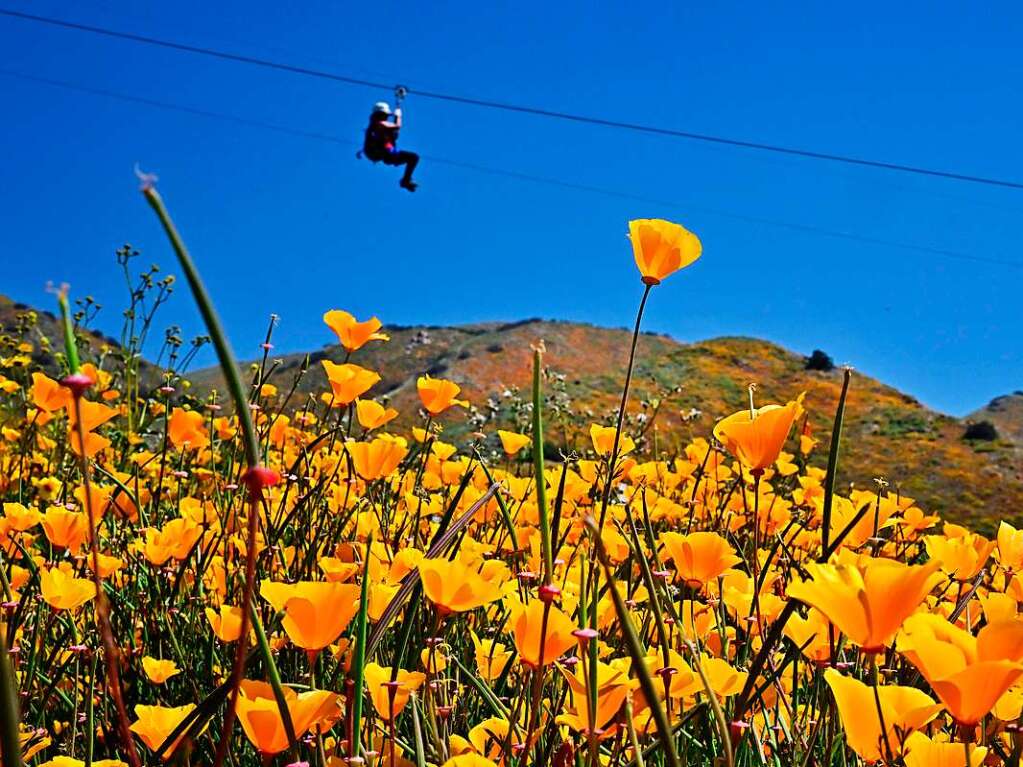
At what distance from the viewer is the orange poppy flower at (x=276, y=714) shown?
0.84 m

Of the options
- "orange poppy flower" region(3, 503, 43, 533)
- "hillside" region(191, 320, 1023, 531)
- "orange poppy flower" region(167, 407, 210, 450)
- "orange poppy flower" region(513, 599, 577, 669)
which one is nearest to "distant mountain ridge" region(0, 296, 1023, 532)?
"hillside" region(191, 320, 1023, 531)

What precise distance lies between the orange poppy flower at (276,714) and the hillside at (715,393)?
4730 mm

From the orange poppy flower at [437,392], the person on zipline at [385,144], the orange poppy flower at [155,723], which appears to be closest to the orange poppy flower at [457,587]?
the orange poppy flower at [155,723]

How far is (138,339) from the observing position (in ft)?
15.5

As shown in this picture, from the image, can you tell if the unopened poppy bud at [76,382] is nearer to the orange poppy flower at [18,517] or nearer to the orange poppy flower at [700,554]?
the orange poppy flower at [700,554]

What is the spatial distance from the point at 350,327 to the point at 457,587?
51.9 inches

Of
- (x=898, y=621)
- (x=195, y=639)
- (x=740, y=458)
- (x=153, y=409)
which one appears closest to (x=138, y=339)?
(x=153, y=409)

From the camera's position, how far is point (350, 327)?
2.19 m

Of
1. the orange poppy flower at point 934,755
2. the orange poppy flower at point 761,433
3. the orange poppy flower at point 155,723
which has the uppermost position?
the orange poppy flower at point 761,433

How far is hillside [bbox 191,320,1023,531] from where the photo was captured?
10.4m

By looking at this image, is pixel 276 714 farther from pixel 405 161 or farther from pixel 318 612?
pixel 405 161

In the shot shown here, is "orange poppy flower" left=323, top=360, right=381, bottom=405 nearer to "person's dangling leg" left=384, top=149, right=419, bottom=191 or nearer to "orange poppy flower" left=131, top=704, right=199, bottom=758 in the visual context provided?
"orange poppy flower" left=131, top=704, right=199, bottom=758

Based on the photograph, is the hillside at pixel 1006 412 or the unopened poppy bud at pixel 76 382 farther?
the hillside at pixel 1006 412

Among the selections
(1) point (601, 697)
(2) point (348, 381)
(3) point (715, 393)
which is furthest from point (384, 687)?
(3) point (715, 393)
